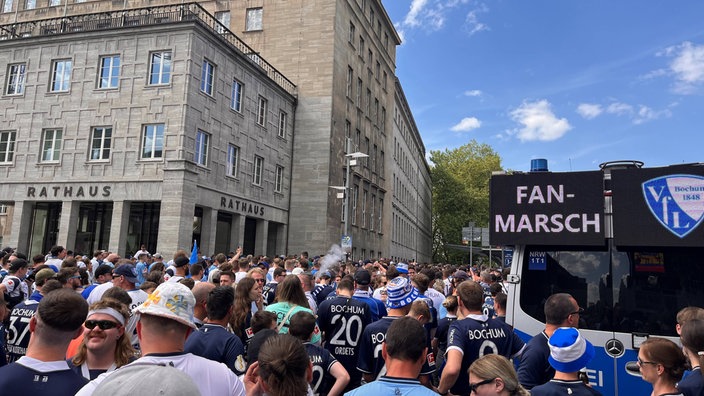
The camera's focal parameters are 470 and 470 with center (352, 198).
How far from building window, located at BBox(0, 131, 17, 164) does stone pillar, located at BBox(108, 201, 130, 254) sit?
7.73 meters

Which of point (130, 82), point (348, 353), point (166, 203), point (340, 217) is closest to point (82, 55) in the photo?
point (130, 82)

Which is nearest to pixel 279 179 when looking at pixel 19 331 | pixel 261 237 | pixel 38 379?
pixel 261 237

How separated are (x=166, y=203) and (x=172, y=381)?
21863mm

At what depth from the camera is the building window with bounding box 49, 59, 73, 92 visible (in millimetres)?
24578

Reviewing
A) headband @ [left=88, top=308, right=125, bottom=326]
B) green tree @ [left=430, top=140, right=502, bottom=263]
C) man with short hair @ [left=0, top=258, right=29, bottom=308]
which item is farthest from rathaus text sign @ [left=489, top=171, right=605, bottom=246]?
green tree @ [left=430, top=140, right=502, bottom=263]

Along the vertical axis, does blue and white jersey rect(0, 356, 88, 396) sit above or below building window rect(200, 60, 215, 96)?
below

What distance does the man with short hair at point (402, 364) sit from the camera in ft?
8.76

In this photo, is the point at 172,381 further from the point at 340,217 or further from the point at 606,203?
the point at 340,217

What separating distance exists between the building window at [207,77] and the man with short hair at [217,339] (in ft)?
70.2

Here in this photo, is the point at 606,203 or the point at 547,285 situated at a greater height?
the point at 606,203

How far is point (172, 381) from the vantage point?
1.33 metres

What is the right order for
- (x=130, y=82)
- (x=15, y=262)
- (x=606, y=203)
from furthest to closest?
(x=130, y=82) → (x=15, y=262) → (x=606, y=203)

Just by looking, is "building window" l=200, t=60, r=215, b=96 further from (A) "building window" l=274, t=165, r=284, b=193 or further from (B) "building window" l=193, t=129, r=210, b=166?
(A) "building window" l=274, t=165, r=284, b=193

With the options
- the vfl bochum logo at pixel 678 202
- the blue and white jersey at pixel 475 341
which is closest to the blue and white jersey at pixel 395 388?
the blue and white jersey at pixel 475 341
